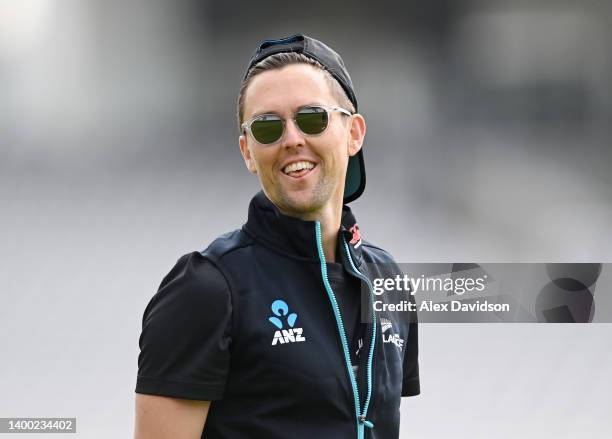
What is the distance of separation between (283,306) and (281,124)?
1.35 ft

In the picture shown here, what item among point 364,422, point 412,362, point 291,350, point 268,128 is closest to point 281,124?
point 268,128

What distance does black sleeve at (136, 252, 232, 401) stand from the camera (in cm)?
158

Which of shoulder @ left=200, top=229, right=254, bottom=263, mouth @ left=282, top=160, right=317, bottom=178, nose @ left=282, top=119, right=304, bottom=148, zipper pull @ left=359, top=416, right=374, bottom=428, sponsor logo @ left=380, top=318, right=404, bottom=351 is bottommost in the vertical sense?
zipper pull @ left=359, top=416, right=374, bottom=428

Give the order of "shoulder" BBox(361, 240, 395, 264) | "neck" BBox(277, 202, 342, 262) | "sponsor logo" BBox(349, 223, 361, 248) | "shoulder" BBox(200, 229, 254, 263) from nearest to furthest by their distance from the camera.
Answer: "shoulder" BBox(200, 229, 254, 263) → "neck" BBox(277, 202, 342, 262) → "sponsor logo" BBox(349, 223, 361, 248) → "shoulder" BBox(361, 240, 395, 264)

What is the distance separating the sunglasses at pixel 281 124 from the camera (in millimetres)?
1733

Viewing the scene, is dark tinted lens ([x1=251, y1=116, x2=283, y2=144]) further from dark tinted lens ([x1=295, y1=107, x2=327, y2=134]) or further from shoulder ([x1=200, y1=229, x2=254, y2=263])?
shoulder ([x1=200, y1=229, x2=254, y2=263])

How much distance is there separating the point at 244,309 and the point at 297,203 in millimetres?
280

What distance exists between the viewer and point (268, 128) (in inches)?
68.4

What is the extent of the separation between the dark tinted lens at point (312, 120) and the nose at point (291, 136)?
0.01m

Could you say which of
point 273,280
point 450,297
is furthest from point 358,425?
point 450,297

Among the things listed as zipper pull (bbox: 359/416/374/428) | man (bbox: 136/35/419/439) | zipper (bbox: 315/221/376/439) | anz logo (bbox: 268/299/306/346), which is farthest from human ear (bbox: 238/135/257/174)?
zipper pull (bbox: 359/416/374/428)

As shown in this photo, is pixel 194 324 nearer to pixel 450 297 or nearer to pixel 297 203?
pixel 297 203

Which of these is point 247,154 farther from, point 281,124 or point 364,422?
point 364,422

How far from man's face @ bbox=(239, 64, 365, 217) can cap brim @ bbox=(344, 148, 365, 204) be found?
0.65ft
